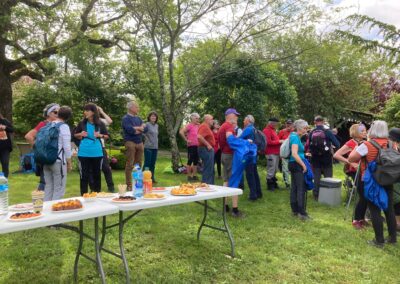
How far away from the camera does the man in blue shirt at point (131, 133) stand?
22.7 feet

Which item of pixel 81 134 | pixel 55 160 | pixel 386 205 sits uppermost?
pixel 81 134

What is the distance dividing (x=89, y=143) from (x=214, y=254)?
259 centimetres

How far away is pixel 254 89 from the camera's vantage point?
39.9 ft

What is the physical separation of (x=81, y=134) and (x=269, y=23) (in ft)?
20.5

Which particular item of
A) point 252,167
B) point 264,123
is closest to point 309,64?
point 264,123

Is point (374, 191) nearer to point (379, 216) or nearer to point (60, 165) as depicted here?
point (379, 216)

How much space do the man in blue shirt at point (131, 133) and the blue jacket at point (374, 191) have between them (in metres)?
4.23

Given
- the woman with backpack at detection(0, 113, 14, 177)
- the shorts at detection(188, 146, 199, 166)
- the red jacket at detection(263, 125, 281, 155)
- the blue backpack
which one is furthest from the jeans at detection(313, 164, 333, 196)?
the woman with backpack at detection(0, 113, 14, 177)

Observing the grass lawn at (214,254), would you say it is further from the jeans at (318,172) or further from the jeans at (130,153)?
the jeans at (318,172)

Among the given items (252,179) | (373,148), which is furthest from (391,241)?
(252,179)

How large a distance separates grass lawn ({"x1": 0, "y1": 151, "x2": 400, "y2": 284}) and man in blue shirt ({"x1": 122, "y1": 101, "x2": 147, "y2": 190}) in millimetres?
1701

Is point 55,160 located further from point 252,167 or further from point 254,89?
point 254,89

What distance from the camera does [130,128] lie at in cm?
691

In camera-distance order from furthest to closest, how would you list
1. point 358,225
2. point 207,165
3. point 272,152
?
point 272,152 → point 207,165 → point 358,225
